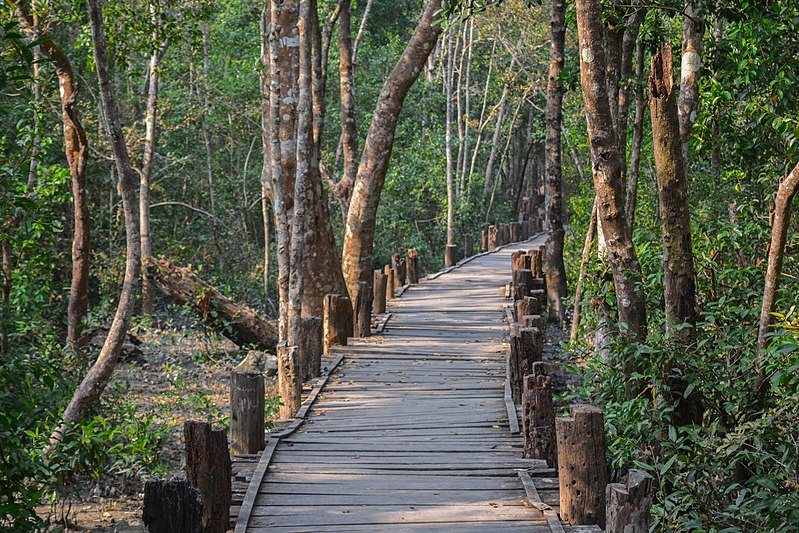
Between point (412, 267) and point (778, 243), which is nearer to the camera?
point (778, 243)

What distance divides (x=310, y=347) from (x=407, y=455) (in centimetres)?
282

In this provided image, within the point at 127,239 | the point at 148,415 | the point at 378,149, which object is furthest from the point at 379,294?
the point at 127,239

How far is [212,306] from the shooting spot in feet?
48.3

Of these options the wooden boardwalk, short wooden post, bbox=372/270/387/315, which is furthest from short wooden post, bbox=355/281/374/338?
short wooden post, bbox=372/270/387/315

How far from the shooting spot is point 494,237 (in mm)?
28516

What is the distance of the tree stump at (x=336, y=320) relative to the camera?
1186 centimetres

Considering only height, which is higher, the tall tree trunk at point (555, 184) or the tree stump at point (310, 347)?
the tall tree trunk at point (555, 184)

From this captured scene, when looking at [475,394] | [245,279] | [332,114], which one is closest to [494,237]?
[332,114]

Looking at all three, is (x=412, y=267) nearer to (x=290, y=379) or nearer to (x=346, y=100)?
(x=346, y=100)

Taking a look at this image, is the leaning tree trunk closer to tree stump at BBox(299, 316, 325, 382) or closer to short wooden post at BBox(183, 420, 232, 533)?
tree stump at BBox(299, 316, 325, 382)

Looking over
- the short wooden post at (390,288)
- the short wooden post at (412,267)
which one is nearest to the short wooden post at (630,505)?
the short wooden post at (390,288)

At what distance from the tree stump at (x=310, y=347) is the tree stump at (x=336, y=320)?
5.31 feet

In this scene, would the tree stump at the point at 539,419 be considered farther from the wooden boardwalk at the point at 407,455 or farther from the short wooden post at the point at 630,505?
the short wooden post at the point at 630,505

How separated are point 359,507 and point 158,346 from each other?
12467mm
